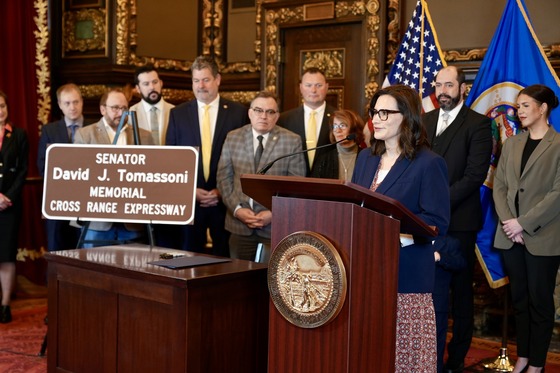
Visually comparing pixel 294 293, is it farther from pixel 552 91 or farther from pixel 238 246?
pixel 552 91

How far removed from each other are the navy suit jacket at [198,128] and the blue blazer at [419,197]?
2.19m

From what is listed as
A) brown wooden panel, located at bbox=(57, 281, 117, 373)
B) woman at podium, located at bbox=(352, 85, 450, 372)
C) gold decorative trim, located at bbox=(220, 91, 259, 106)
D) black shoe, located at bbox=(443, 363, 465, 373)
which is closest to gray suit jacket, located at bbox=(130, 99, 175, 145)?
brown wooden panel, located at bbox=(57, 281, 117, 373)

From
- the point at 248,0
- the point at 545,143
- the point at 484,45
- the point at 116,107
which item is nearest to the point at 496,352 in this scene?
the point at 545,143

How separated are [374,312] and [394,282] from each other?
122 mm

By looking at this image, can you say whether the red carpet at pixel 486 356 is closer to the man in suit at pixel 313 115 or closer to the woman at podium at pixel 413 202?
the man in suit at pixel 313 115

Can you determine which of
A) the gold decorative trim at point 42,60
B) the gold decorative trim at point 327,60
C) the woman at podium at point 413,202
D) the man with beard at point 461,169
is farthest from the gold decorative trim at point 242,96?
the woman at podium at point 413,202

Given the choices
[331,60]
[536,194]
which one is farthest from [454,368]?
[331,60]

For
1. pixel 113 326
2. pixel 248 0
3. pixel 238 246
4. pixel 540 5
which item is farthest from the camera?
pixel 248 0

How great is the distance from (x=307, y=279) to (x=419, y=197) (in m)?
0.57

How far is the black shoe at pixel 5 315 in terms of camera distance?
17.6ft

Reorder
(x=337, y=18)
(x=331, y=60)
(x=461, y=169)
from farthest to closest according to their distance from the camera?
(x=331, y=60)
(x=337, y=18)
(x=461, y=169)

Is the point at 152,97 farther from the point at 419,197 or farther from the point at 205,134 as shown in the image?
the point at 419,197

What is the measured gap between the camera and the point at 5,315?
538cm

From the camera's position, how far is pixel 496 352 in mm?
4801
